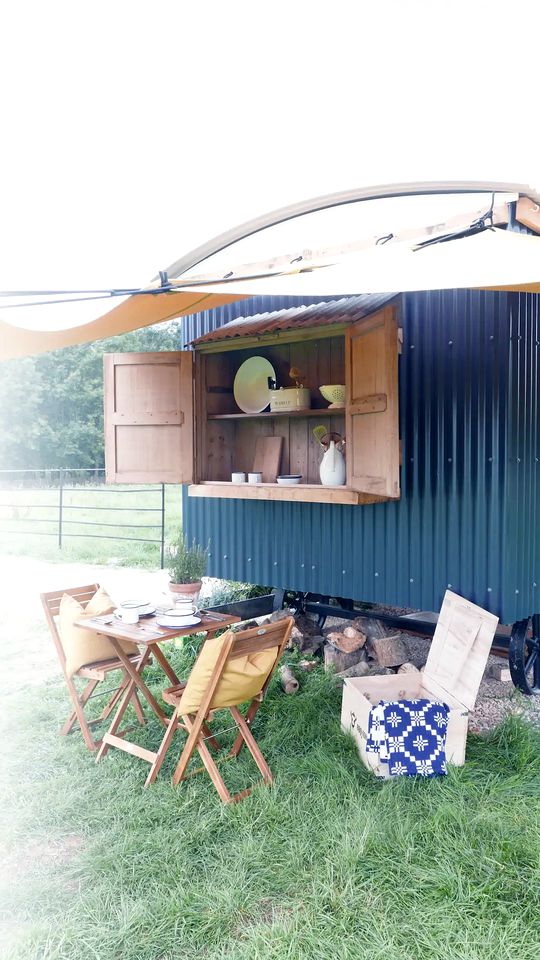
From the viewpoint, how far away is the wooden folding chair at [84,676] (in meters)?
3.94

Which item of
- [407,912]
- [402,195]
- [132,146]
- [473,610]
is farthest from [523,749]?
[132,146]

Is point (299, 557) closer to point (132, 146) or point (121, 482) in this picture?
point (121, 482)

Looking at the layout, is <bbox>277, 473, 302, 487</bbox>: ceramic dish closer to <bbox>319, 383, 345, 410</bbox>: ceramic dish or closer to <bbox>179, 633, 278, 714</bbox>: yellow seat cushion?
<bbox>319, 383, 345, 410</bbox>: ceramic dish

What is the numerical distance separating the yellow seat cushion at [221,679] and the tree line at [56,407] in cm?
1731

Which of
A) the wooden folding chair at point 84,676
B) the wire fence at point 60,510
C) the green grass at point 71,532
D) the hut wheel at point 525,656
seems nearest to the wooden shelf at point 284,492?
the wooden folding chair at point 84,676

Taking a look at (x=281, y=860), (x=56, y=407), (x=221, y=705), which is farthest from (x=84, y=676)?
(x=56, y=407)

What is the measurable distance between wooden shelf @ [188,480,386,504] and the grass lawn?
139 centimetres

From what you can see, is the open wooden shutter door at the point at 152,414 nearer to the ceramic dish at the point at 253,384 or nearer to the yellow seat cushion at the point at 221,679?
the ceramic dish at the point at 253,384

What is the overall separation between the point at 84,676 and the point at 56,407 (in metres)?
18.2

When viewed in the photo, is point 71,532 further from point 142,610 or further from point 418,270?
point 418,270

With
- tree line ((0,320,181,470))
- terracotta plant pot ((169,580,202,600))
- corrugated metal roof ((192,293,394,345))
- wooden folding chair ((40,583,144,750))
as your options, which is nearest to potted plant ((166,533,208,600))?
terracotta plant pot ((169,580,202,600))

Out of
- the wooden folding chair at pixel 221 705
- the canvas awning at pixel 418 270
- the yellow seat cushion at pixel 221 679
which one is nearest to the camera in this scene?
the canvas awning at pixel 418 270

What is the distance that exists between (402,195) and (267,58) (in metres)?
3.60

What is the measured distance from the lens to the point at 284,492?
4637 millimetres
